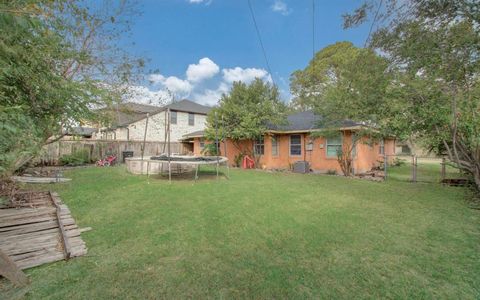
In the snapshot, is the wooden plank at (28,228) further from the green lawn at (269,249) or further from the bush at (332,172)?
the bush at (332,172)

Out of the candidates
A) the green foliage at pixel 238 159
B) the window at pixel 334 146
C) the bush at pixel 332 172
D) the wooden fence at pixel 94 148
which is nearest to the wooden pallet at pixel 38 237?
the wooden fence at pixel 94 148

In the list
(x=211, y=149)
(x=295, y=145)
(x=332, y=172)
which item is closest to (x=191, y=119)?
(x=211, y=149)

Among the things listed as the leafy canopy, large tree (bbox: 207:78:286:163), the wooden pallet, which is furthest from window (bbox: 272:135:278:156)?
the wooden pallet

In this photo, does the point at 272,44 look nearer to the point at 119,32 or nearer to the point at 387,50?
the point at 387,50

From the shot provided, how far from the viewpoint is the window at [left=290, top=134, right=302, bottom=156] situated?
13367 mm

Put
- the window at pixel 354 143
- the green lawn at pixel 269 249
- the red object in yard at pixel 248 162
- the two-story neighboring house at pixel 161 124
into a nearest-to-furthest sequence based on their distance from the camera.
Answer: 1. the green lawn at pixel 269 249
2. the window at pixel 354 143
3. the red object in yard at pixel 248 162
4. the two-story neighboring house at pixel 161 124

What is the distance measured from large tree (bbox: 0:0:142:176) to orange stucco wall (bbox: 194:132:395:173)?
323 inches

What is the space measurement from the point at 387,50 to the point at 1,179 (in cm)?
1165

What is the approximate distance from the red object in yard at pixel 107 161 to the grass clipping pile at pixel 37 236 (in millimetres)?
10123

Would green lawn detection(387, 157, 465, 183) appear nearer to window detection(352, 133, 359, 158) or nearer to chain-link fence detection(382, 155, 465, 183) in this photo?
chain-link fence detection(382, 155, 465, 183)

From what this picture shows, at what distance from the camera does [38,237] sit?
3.53 m

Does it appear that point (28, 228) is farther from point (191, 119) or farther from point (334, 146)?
point (191, 119)

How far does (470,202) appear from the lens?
19.7ft

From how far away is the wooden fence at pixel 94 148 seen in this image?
44.3ft
